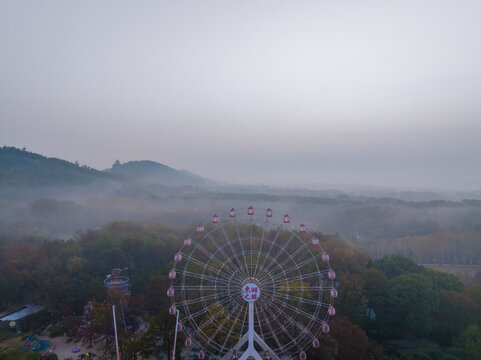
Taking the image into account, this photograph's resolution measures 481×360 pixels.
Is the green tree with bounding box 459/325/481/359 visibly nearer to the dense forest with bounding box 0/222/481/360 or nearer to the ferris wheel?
the dense forest with bounding box 0/222/481/360

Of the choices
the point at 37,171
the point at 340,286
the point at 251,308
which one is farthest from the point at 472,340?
the point at 37,171

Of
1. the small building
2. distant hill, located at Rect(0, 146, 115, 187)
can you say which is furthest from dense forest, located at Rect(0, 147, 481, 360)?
distant hill, located at Rect(0, 146, 115, 187)

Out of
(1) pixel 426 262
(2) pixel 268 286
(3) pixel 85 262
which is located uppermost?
(2) pixel 268 286

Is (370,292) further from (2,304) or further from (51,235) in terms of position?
(51,235)

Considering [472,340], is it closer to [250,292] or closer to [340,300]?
[340,300]

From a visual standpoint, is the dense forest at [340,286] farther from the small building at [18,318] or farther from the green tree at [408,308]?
the small building at [18,318]

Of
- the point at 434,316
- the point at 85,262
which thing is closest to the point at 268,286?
the point at 434,316

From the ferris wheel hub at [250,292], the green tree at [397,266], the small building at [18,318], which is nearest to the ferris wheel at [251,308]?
the ferris wheel hub at [250,292]
